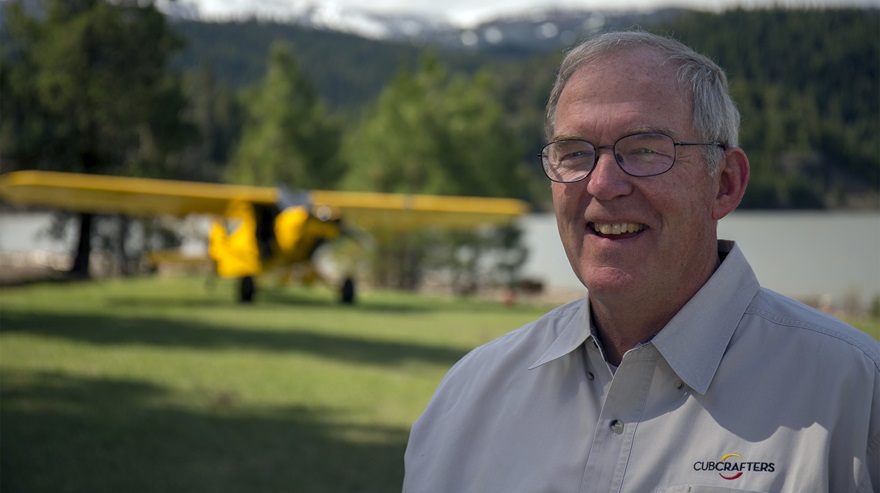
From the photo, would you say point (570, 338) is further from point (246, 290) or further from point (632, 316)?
point (246, 290)

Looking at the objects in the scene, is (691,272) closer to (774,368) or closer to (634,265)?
(634,265)

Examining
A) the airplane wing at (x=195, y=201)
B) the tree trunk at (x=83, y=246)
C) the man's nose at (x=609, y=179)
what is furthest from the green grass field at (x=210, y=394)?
the tree trunk at (x=83, y=246)

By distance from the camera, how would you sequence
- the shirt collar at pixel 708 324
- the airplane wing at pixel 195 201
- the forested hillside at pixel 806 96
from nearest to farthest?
the shirt collar at pixel 708 324 < the forested hillside at pixel 806 96 < the airplane wing at pixel 195 201

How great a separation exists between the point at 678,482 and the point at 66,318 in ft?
44.2

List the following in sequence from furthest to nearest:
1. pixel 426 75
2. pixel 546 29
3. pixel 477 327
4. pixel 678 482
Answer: pixel 546 29, pixel 426 75, pixel 477 327, pixel 678 482

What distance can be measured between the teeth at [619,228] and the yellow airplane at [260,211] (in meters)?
16.9

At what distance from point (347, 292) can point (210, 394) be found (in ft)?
35.2

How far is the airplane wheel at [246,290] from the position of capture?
1836 cm

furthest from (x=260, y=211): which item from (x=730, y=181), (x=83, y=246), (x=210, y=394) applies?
(x=730, y=181)

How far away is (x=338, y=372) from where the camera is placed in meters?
9.94

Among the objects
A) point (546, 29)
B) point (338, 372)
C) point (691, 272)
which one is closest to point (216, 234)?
point (338, 372)

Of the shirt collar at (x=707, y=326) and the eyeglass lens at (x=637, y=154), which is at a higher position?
the eyeglass lens at (x=637, y=154)

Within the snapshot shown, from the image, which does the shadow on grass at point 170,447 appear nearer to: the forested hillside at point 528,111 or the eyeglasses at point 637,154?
the forested hillside at point 528,111

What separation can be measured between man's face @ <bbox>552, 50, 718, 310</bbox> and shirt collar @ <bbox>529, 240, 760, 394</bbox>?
54 millimetres
